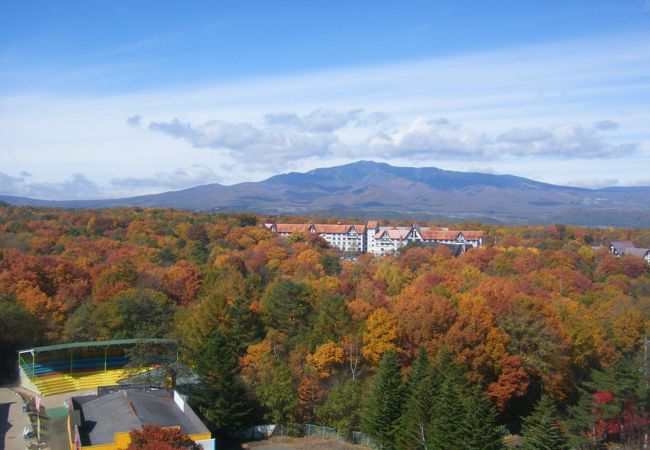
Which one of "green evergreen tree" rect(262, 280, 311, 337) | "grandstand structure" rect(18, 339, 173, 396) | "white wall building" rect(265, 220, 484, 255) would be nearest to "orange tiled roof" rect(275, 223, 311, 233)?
"white wall building" rect(265, 220, 484, 255)

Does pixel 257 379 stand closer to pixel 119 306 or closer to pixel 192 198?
pixel 119 306

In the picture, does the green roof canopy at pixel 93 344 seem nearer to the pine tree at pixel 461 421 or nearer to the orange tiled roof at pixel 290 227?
the pine tree at pixel 461 421

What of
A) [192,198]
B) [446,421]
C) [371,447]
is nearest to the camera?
[446,421]

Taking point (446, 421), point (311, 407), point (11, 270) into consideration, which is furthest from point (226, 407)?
point (11, 270)

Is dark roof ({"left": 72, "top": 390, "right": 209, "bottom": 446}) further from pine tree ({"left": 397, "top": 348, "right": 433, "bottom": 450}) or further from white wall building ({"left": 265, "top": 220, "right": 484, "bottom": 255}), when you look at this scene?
white wall building ({"left": 265, "top": 220, "right": 484, "bottom": 255})

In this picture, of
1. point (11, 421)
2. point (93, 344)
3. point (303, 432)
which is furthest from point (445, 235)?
point (11, 421)
